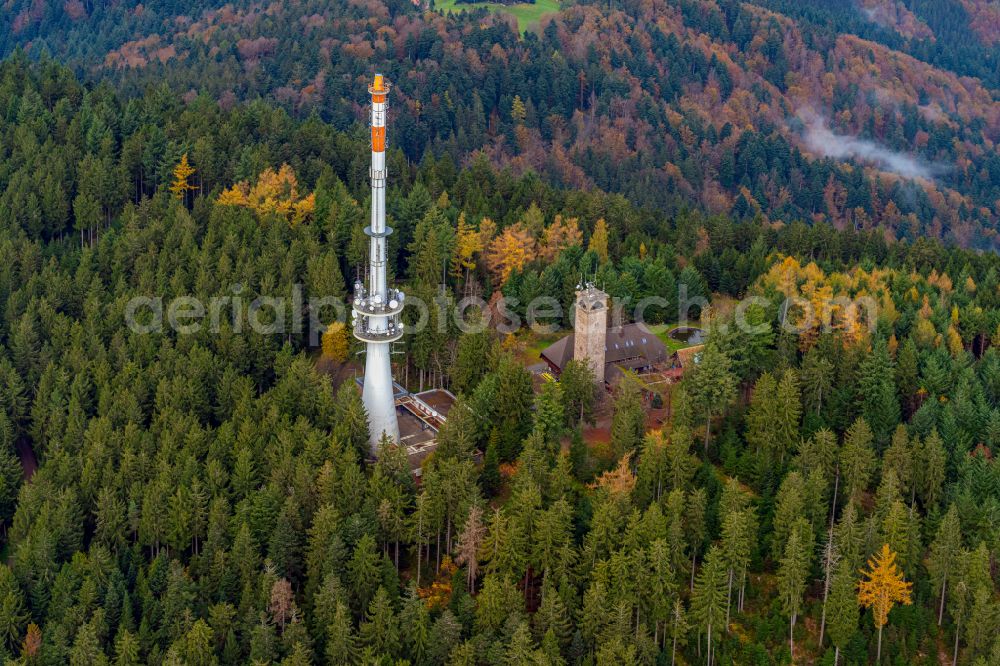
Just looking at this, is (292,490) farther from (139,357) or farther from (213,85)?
(213,85)

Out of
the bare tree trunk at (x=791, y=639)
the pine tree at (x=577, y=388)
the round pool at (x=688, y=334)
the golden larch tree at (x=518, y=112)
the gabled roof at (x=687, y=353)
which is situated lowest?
the golden larch tree at (x=518, y=112)

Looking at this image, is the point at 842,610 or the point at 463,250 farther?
the point at 463,250

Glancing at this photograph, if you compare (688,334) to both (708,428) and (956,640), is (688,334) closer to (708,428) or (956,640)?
(708,428)

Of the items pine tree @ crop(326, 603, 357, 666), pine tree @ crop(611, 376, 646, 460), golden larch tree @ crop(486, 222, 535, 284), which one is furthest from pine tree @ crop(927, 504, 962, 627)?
golden larch tree @ crop(486, 222, 535, 284)

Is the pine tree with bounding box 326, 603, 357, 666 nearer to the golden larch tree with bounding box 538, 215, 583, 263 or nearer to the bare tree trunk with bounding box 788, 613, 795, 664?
the bare tree trunk with bounding box 788, 613, 795, 664

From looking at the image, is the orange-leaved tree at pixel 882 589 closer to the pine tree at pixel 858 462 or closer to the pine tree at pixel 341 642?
the pine tree at pixel 858 462

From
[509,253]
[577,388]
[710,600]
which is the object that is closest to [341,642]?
[710,600]

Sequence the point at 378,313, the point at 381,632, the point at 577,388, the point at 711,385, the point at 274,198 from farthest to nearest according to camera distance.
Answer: the point at 274,198 → the point at 577,388 → the point at 711,385 → the point at 378,313 → the point at 381,632

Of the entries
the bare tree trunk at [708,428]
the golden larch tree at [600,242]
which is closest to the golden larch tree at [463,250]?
the golden larch tree at [600,242]
